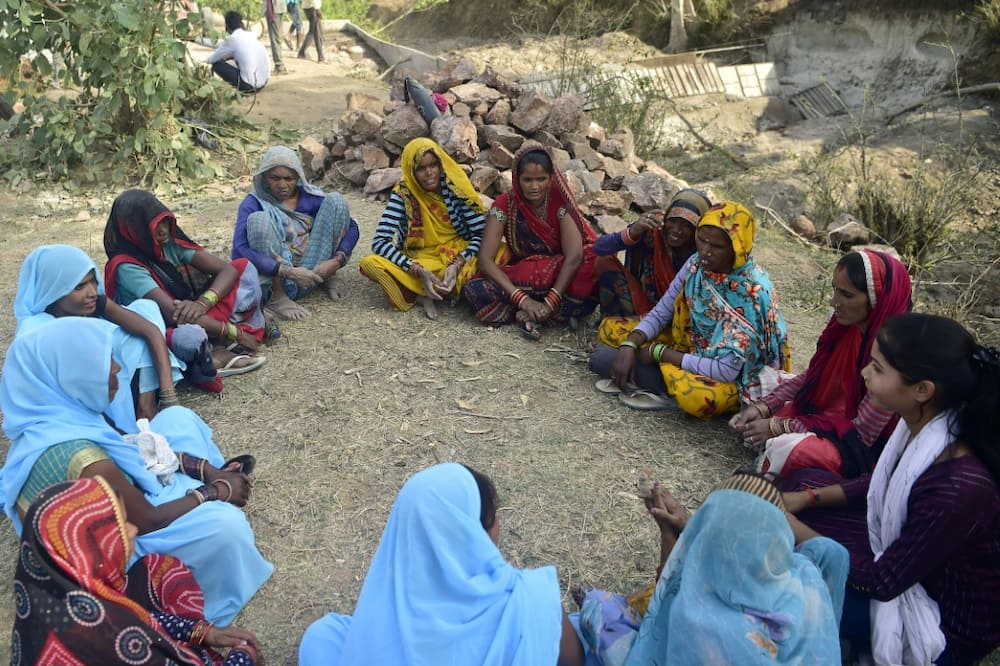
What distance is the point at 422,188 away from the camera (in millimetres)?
4809

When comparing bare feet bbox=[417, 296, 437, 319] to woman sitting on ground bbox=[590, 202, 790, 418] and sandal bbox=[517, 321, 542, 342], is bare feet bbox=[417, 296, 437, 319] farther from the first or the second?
woman sitting on ground bbox=[590, 202, 790, 418]

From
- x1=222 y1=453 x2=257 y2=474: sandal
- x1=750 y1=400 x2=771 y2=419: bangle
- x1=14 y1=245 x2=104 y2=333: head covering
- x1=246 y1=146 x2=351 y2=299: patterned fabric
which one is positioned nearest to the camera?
x1=222 y1=453 x2=257 y2=474: sandal

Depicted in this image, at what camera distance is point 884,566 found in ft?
7.26

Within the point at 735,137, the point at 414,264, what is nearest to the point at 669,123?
the point at 735,137

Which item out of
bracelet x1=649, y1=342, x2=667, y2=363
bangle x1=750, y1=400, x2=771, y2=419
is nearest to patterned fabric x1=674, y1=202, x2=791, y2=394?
bangle x1=750, y1=400, x2=771, y2=419

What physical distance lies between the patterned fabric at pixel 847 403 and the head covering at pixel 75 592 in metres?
2.27

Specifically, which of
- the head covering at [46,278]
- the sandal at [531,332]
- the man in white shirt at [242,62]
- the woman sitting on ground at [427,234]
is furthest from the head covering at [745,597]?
the man in white shirt at [242,62]

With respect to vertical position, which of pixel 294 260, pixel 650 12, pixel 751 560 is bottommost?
pixel 294 260

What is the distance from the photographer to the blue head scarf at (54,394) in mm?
2459

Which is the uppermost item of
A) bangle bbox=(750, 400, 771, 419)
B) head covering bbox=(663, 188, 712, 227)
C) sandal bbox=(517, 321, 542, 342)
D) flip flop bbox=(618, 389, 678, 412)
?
head covering bbox=(663, 188, 712, 227)

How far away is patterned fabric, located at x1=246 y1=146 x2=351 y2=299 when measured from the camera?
4652mm

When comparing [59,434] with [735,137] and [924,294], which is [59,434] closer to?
[924,294]

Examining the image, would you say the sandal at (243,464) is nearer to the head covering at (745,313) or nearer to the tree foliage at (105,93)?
the head covering at (745,313)

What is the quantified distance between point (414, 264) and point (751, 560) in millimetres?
3355
